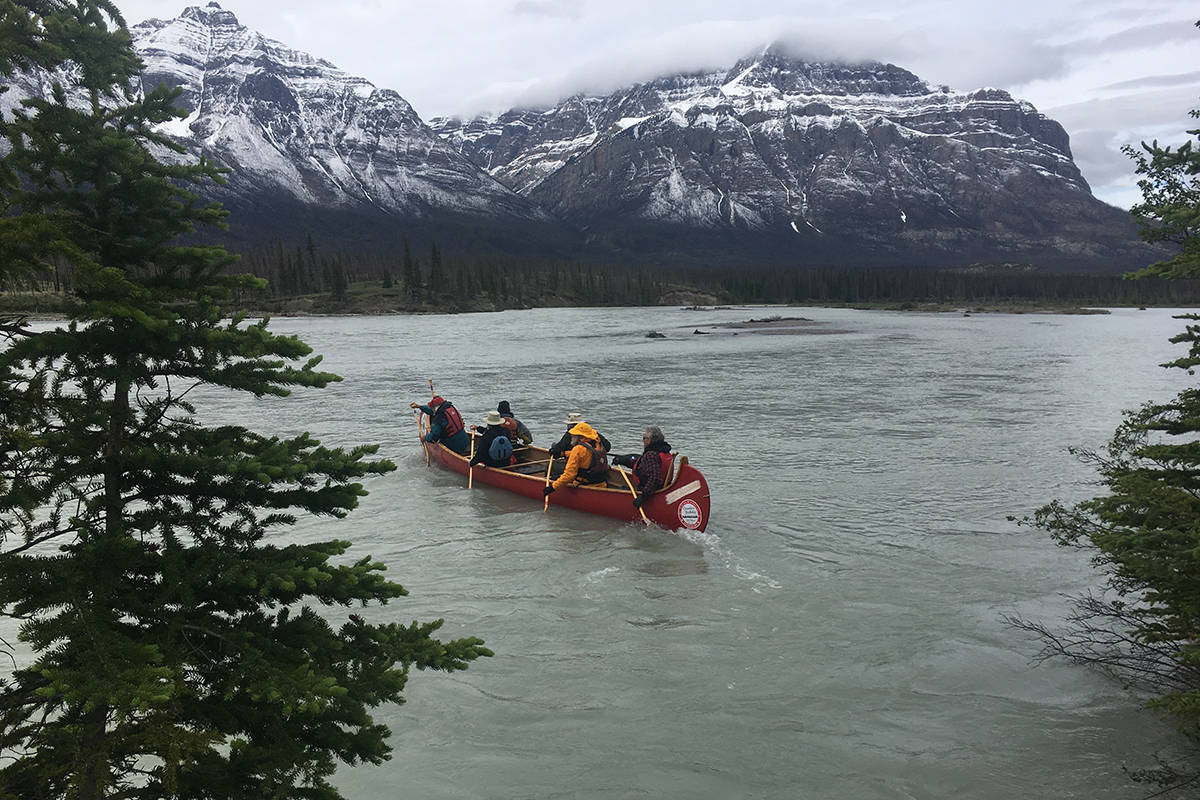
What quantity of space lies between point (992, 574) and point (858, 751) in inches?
281

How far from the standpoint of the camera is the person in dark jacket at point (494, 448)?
22.2 metres

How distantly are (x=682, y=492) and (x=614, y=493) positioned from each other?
190 cm

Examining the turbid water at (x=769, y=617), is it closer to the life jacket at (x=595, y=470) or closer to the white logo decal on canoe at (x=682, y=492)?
the white logo decal on canoe at (x=682, y=492)

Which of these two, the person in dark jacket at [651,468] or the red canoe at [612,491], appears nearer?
the red canoe at [612,491]

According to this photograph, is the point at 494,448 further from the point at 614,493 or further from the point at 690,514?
the point at 690,514

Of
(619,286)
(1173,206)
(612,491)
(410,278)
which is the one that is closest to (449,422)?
(612,491)

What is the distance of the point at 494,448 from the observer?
22203 mm

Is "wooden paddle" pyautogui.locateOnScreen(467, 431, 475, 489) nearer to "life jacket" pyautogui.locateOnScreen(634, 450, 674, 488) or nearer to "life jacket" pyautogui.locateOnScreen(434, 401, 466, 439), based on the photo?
"life jacket" pyautogui.locateOnScreen(434, 401, 466, 439)

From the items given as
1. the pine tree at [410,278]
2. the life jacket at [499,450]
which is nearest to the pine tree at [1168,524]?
the life jacket at [499,450]

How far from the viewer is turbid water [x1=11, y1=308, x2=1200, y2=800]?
9.23 meters

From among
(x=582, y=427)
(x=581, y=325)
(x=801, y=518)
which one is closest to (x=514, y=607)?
(x=582, y=427)

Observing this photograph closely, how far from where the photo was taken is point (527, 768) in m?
9.27

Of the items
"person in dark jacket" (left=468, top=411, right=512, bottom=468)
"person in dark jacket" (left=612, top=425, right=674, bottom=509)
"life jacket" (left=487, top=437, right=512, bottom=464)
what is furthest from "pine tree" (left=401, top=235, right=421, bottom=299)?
"person in dark jacket" (left=612, top=425, right=674, bottom=509)

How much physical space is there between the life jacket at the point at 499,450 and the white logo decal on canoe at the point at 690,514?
653 cm
